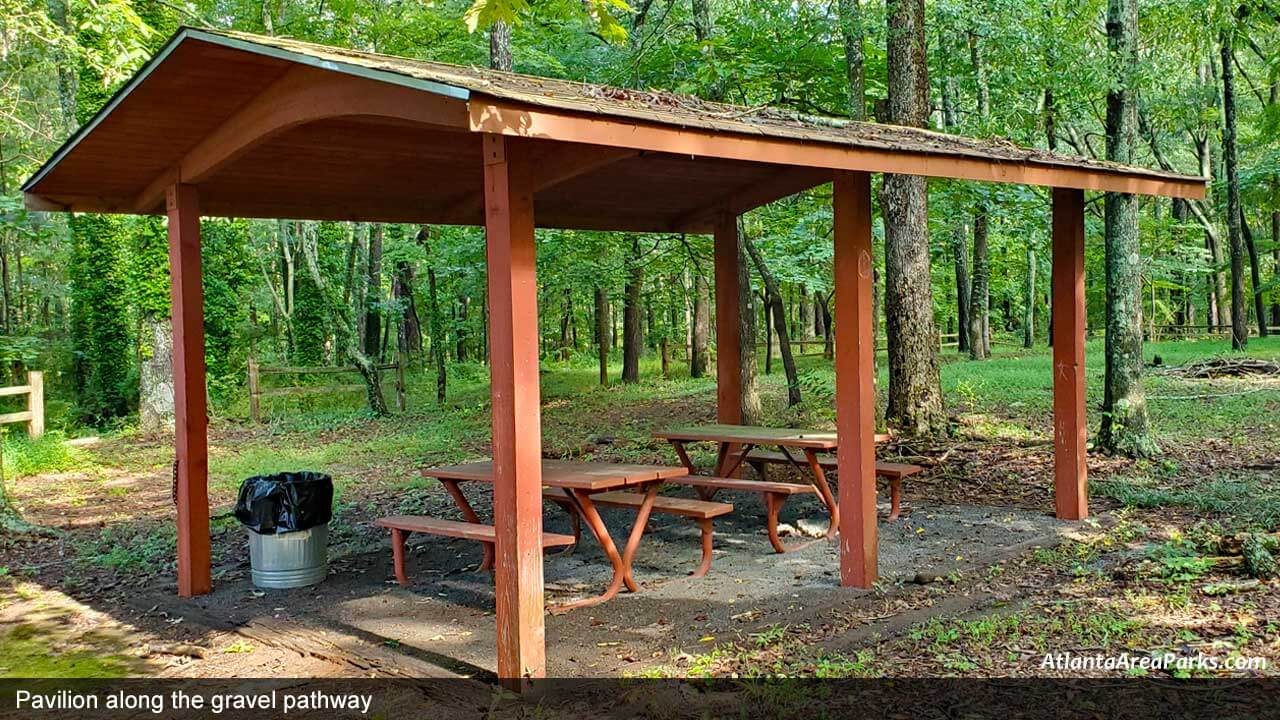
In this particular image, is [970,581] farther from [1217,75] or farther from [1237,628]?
[1217,75]

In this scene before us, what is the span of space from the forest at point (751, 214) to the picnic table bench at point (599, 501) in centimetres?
265

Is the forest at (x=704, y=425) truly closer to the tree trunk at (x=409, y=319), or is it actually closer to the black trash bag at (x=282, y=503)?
the black trash bag at (x=282, y=503)

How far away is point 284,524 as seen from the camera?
641 centimetres

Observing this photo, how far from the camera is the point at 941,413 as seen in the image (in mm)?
10719

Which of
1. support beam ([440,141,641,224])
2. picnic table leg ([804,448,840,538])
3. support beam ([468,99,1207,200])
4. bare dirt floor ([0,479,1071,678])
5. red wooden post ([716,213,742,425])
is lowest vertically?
bare dirt floor ([0,479,1071,678])

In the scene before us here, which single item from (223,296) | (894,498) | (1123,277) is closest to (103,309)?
(223,296)

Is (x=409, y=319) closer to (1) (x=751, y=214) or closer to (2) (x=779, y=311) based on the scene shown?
(1) (x=751, y=214)

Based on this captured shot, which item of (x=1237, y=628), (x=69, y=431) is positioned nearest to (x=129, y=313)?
(x=69, y=431)

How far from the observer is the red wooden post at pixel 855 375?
5770 mm

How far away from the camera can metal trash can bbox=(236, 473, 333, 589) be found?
249 inches

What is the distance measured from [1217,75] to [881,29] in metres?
20.3

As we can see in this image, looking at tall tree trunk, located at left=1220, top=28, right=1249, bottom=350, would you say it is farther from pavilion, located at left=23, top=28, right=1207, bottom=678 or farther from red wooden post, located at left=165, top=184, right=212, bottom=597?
red wooden post, located at left=165, top=184, right=212, bottom=597

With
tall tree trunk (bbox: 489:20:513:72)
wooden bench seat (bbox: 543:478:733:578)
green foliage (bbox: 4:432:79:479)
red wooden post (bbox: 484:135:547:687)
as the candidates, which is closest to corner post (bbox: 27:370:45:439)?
green foliage (bbox: 4:432:79:479)

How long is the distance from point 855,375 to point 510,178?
104 inches
